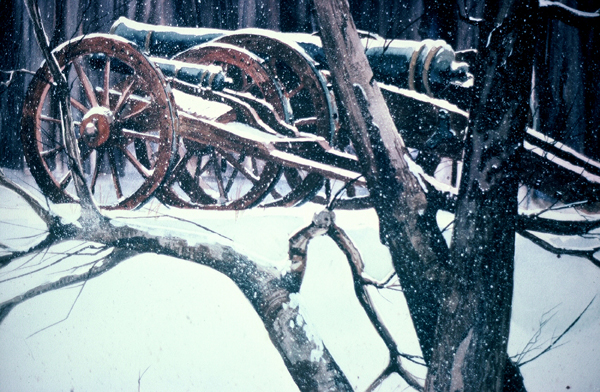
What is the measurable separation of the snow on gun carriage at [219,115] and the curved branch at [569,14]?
651 mm

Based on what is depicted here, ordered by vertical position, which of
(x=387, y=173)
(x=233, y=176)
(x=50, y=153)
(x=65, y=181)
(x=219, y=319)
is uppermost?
(x=233, y=176)

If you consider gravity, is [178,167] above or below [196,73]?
below

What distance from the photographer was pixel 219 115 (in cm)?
236

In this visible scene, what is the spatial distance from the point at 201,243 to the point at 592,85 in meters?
1.45

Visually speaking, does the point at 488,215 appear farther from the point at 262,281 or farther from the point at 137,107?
the point at 137,107

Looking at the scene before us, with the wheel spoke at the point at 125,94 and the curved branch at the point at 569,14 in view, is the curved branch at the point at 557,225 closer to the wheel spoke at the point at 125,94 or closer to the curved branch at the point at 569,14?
the curved branch at the point at 569,14

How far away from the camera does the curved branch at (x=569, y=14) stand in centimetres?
133

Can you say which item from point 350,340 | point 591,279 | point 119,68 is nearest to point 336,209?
point 350,340

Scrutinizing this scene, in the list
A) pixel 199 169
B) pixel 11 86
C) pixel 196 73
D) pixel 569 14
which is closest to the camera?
pixel 569 14

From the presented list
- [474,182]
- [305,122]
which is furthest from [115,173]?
[474,182]

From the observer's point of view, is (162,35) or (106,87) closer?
(106,87)

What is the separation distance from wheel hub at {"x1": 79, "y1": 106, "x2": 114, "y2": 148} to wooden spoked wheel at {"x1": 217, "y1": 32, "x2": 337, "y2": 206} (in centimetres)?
69

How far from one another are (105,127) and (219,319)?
40.4 inches

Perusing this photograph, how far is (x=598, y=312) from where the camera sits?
164 cm
